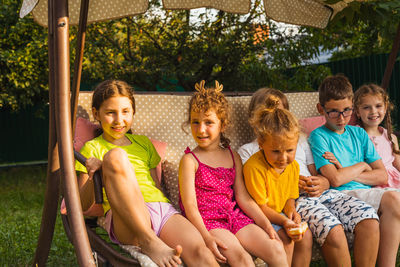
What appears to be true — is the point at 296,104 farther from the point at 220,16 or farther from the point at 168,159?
the point at 220,16

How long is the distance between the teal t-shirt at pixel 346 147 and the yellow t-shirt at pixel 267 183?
418 millimetres

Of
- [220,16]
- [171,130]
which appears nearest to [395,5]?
[171,130]

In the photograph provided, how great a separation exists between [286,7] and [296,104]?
0.77m

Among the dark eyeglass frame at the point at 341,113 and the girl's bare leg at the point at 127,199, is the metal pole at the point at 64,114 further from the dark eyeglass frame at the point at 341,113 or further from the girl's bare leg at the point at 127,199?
the dark eyeglass frame at the point at 341,113

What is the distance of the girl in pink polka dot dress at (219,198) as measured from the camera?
213 cm

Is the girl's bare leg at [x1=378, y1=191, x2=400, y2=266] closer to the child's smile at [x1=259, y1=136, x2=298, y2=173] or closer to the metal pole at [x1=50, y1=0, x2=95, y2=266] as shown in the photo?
the child's smile at [x1=259, y1=136, x2=298, y2=173]

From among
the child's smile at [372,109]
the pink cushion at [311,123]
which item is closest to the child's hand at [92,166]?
the pink cushion at [311,123]

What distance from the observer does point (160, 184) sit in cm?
281

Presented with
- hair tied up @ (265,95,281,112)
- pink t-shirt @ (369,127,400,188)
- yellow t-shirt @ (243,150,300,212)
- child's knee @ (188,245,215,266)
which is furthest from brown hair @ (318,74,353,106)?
child's knee @ (188,245,215,266)

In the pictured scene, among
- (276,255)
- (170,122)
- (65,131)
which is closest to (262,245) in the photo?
(276,255)

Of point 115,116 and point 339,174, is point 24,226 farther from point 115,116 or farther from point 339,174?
point 339,174

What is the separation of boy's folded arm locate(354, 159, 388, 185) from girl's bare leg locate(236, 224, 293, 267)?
83cm

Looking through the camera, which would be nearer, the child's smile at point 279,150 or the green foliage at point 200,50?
the child's smile at point 279,150

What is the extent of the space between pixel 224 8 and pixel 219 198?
1.82m
